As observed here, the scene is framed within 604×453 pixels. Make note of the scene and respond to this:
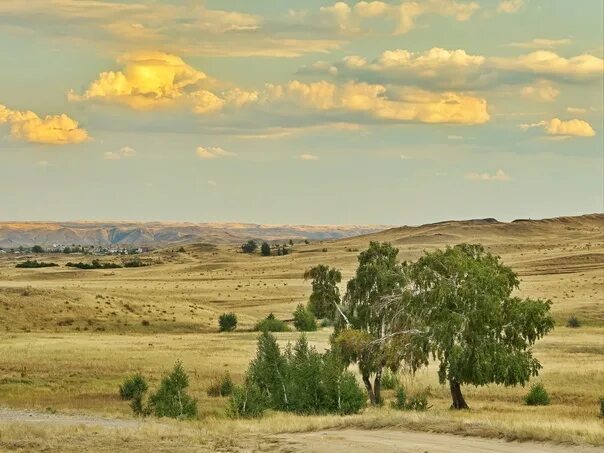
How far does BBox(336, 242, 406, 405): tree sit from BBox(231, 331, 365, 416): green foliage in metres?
2.56

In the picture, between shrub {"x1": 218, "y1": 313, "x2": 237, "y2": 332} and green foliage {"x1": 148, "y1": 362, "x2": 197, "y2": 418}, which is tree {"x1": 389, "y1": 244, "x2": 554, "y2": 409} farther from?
shrub {"x1": 218, "y1": 313, "x2": 237, "y2": 332}

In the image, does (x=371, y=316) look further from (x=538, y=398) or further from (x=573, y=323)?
(x=573, y=323)

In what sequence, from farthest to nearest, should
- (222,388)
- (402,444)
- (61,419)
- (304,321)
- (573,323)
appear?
(573,323), (304,321), (222,388), (61,419), (402,444)

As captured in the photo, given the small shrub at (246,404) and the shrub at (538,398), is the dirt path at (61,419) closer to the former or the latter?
the small shrub at (246,404)

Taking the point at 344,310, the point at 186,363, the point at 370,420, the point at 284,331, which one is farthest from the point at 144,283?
the point at 370,420

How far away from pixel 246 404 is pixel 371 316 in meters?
9.40

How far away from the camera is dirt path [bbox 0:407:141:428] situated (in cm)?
3397

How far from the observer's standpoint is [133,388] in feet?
151

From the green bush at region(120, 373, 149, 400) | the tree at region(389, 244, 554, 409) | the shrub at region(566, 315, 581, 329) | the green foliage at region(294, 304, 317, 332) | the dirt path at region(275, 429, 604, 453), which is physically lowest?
the shrub at region(566, 315, 581, 329)

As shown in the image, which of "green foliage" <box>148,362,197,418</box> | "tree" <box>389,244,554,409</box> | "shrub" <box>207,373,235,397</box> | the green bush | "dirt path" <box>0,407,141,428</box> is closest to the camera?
"dirt path" <box>0,407,141,428</box>

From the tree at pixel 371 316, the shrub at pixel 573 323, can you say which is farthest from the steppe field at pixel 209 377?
the tree at pixel 371 316

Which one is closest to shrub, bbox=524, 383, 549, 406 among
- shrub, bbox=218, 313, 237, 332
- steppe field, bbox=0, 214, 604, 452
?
steppe field, bbox=0, 214, 604, 452

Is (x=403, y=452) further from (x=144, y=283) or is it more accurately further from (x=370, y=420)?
(x=144, y=283)

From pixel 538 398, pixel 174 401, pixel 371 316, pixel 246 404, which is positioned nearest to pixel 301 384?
pixel 246 404
